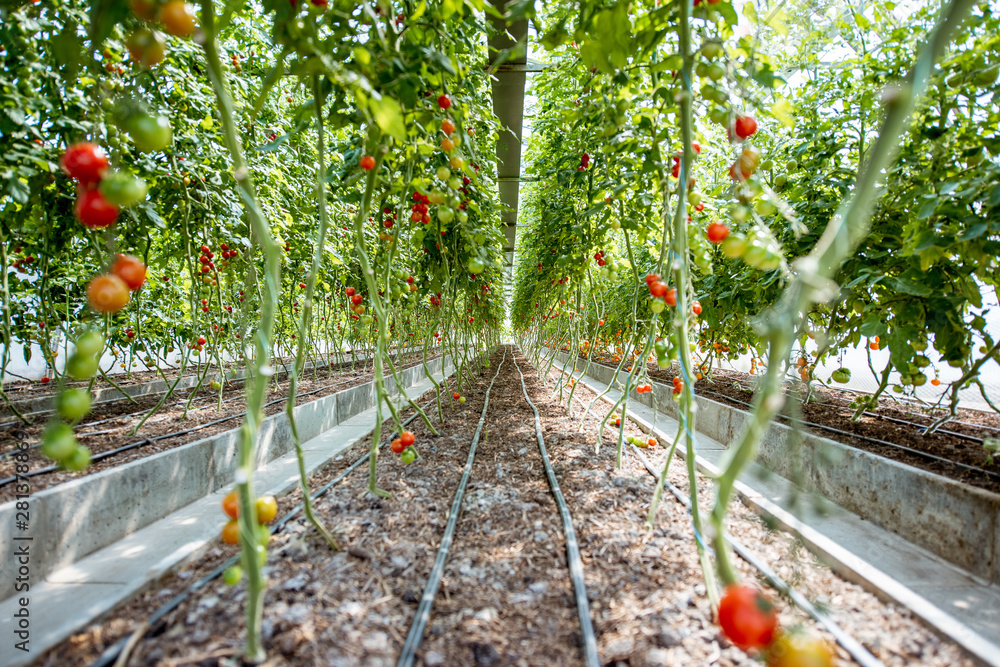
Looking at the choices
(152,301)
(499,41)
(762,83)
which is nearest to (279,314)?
(152,301)

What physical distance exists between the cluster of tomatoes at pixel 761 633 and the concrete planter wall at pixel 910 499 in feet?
2.06

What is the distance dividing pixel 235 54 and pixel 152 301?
9.67ft

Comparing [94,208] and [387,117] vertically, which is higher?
[387,117]

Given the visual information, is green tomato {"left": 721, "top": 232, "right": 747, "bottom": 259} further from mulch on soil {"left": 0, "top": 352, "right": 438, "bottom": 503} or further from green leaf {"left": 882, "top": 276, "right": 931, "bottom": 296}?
mulch on soil {"left": 0, "top": 352, "right": 438, "bottom": 503}

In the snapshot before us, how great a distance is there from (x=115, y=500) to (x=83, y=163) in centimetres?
190

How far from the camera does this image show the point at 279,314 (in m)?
5.35

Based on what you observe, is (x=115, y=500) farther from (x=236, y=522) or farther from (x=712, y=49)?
(x=712, y=49)

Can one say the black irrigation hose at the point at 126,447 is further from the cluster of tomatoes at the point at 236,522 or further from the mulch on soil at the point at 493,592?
the cluster of tomatoes at the point at 236,522

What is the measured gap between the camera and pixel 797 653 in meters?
0.68

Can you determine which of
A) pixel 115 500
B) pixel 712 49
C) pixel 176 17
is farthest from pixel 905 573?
pixel 115 500

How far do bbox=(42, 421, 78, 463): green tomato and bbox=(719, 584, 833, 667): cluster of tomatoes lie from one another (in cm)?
117

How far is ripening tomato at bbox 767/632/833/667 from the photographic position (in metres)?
0.67

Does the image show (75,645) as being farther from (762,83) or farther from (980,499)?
(980,499)

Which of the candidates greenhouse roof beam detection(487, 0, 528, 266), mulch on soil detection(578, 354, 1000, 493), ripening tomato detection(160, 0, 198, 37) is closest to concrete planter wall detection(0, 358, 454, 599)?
ripening tomato detection(160, 0, 198, 37)
